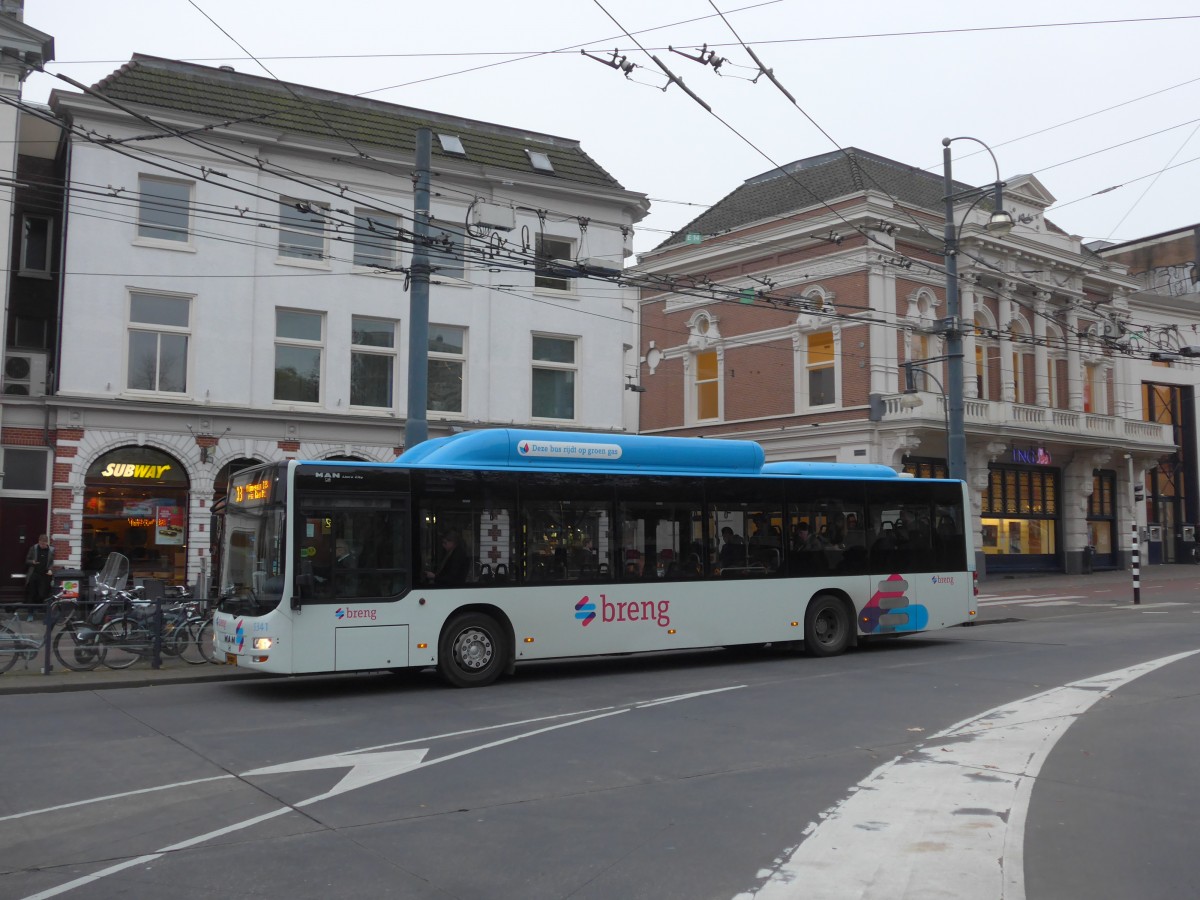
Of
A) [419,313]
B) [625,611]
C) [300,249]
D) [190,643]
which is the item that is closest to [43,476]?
[300,249]

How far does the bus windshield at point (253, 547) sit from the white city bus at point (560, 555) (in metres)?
0.03

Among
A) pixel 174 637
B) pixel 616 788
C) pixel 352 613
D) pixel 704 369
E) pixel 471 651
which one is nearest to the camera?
pixel 616 788

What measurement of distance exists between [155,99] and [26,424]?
7.39 meters

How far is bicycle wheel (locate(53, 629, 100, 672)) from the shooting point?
1427 cm

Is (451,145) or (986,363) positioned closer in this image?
(451,145)

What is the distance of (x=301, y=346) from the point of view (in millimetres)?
24875

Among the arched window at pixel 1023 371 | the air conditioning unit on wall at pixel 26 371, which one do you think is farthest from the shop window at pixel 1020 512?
the air conditioning unit on wall at pixel 26 371

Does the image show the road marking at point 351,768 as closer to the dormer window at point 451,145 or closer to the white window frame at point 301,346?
the white window frame at point 301,346

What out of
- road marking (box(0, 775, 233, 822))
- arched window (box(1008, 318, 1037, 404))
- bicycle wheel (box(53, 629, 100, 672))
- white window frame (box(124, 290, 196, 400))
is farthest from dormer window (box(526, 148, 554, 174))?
road marking (box(0, 775, 233, 822))

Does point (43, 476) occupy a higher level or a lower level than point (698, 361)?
lower

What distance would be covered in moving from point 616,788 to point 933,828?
2216 mm

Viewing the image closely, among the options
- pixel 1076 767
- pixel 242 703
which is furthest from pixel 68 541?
pixel 1076 767

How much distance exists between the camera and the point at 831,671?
14.6 m

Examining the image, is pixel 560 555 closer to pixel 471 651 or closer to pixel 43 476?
pixel 471 651
